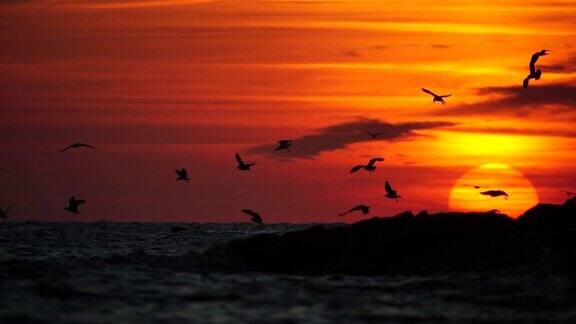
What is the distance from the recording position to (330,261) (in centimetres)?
3050

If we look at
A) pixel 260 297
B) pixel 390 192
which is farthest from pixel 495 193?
pixel 260 297

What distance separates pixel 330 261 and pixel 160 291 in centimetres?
801

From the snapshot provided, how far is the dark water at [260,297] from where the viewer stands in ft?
65.8

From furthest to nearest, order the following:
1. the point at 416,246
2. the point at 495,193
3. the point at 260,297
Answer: the point at 495,193 → the point at 416,246 → the point at 260,297

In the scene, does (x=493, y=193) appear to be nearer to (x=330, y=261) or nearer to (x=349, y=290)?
(x=330, y=261)

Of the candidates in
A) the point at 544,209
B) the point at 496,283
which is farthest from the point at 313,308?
the point at 544,209

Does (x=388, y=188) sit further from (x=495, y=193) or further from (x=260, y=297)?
(x=260, y=297)

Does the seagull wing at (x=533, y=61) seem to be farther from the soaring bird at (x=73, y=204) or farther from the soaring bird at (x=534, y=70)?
the soaring bird at (x=73, y=204)

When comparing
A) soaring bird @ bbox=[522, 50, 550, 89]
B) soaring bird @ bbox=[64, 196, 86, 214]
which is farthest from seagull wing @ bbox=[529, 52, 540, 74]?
Answer: soaring bird @ bbox=[64, 196, 86, 214]

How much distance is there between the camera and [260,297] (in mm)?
22844

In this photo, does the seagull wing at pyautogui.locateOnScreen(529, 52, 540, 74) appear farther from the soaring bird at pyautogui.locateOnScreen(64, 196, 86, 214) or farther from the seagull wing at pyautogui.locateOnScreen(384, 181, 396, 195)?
the soaring bird at pyautogui.locateOnScreen(64, 196, 86, 214)

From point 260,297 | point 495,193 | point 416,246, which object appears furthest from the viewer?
point 495,193

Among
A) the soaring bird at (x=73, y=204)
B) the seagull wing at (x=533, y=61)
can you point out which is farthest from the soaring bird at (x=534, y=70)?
the soaring bird at (x=73, y=204)

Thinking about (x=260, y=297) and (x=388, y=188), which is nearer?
(x=260, y=297)
